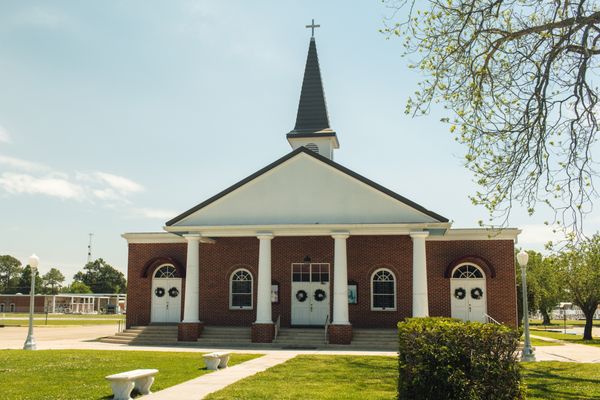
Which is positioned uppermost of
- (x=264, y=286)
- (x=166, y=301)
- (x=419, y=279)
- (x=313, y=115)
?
(x=313, y=115)

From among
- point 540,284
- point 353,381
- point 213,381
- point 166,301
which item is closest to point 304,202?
point 166,301

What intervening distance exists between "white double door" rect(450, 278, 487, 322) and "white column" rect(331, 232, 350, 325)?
530 cm

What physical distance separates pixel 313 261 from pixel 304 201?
3.47 meters

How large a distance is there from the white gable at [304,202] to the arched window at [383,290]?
142 inches

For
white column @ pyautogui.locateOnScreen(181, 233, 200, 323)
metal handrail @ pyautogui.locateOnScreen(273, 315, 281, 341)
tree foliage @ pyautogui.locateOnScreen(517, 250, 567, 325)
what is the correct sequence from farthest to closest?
tree foliage @ pyautogui.locateOnScreen(517, 250, 567, 325)
white column @ pyautogui.locateOnScreen(181, 233, 200, 323)
metal handrail @ pyautogui.locateOnScreen(273, 315, 281, 341)

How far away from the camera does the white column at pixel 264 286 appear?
22219 mm

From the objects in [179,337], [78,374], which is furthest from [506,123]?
[179,337]

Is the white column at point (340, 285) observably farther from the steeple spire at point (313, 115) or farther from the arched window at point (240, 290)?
the steeple spire at point (313, 115)

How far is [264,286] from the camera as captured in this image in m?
22.3

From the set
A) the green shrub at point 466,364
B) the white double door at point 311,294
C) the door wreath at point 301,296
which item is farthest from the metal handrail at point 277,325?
the green shrub at point 466,364

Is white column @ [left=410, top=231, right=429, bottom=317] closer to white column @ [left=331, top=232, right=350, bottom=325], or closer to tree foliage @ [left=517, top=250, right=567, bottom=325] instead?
white column @ [left=331, top=232, right=350, bottom=325]

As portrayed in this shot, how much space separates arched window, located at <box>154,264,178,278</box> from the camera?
2642cm

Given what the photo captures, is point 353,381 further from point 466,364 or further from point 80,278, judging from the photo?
point 80,278

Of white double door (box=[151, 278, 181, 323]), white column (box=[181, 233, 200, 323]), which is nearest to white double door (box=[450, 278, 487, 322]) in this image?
white column (box=[181, 233, 200, 323])
